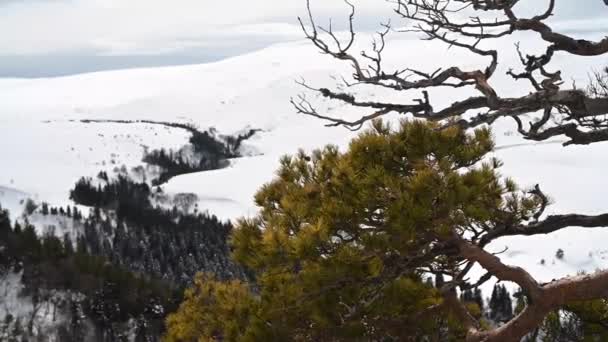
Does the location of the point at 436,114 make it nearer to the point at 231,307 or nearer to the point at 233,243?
the point at 233,243

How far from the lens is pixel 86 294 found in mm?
66250

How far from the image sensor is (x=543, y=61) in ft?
19.3

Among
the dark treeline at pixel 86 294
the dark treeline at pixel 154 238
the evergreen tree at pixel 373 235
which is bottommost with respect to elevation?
the dark treeline at pixel 154 238

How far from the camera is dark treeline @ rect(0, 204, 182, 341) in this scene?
6203 centimetres

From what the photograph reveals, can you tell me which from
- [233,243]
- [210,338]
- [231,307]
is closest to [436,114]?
[233,243]

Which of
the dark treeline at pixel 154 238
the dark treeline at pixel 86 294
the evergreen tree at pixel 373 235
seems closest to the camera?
the evergreen tree at pixel 373 235

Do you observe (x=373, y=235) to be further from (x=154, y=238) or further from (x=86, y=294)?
(x=154, y=238)

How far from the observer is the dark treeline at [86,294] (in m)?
62.0

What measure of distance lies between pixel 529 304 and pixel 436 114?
208cm

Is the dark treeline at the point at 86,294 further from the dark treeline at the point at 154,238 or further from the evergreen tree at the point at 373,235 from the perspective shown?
the evergreen tree at the point at 373,235

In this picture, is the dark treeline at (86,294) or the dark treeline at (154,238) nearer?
the dark treeline at (86,294)

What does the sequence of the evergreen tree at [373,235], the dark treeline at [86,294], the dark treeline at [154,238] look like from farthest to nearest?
the dark treeline at [154,238], the dark treeline at [86,294], the evergreen tree at [373,235]

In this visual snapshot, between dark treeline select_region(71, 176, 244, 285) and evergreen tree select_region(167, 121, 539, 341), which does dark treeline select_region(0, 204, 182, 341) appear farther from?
evergreen tree select_region(167, 121, 539, 341)

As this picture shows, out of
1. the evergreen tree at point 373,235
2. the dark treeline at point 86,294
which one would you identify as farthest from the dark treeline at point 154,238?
the evergreen tree at point 373,235
